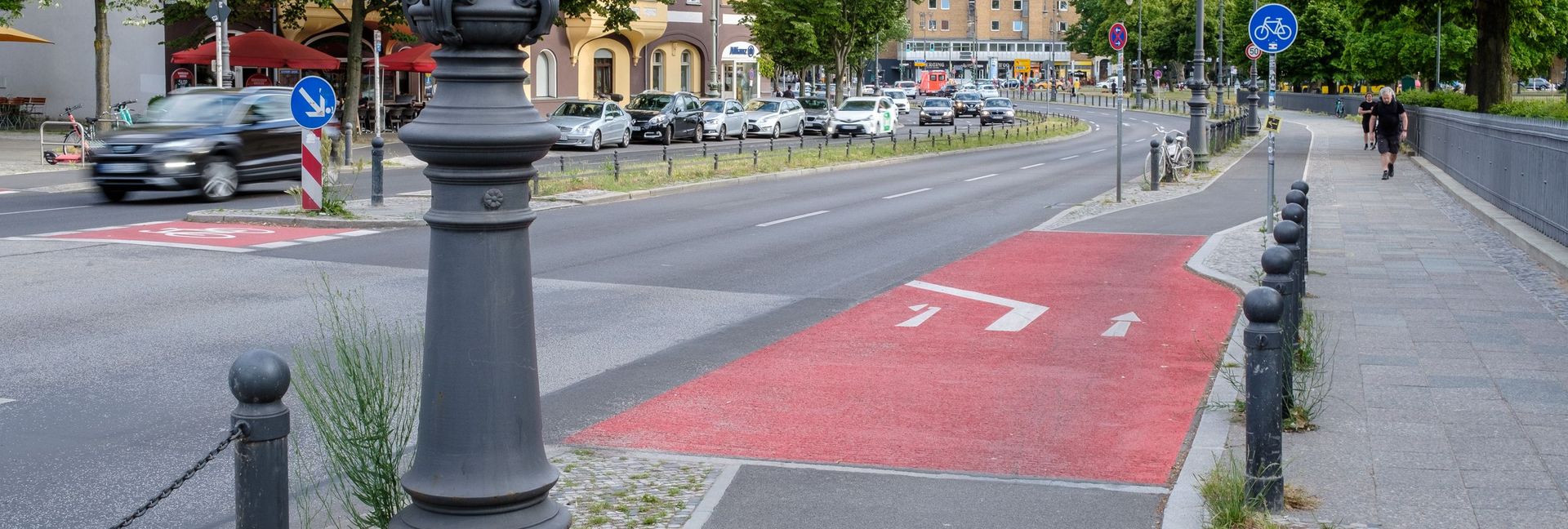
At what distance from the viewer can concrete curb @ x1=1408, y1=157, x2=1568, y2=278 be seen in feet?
44.0

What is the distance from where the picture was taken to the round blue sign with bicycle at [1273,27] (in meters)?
17.0

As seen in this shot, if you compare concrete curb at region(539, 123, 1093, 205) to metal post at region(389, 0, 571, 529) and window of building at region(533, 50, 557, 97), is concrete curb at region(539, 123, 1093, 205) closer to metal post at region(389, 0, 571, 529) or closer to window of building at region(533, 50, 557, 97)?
window of building at region(533, 50, 557, 97)

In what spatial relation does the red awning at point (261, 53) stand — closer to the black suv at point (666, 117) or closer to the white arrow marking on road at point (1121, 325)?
the black suv at point (666, 117)

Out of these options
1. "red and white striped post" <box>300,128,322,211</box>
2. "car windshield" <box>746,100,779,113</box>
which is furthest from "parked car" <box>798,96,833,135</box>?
"red and white striped post" <box>300,128,322,211</box>

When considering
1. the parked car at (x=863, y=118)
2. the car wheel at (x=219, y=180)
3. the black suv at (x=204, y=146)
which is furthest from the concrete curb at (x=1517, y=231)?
the parked car at (x=863, y=118)

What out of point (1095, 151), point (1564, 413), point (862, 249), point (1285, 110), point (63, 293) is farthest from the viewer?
point (1285, 110)

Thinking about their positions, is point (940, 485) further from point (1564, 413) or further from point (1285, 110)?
point (1285, 110)

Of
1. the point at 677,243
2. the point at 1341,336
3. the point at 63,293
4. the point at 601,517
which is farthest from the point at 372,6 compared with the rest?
the point at 601,517

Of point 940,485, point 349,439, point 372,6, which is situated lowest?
point 940,485

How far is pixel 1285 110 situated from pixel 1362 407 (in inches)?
3229

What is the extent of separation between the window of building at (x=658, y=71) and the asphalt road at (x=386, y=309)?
35701mm

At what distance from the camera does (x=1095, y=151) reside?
139 ft

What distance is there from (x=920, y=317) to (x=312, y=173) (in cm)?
983

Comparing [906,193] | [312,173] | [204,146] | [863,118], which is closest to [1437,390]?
[312,173]
